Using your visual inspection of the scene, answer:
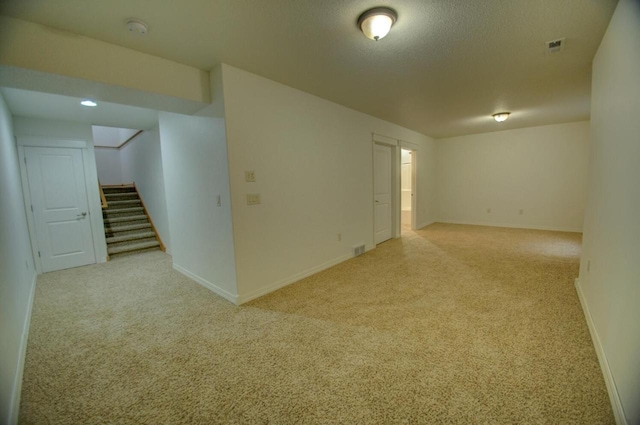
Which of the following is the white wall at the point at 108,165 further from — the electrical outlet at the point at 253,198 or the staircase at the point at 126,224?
the electrical outlet at the point at 253,198

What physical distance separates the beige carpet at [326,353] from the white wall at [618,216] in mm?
205

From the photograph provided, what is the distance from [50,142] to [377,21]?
5061 millimetres

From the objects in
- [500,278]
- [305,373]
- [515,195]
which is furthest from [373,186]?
[515,195]

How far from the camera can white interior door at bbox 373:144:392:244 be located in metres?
4.92

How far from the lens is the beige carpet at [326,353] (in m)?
1.44

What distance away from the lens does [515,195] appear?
20.6 ft

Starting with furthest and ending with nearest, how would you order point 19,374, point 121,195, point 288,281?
point 121,195, point 288,281, point 19,374

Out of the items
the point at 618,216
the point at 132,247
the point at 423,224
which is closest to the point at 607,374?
the point at 618,216

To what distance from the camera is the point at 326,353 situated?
1.91m

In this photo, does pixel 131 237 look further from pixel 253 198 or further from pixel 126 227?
pixel 253 198

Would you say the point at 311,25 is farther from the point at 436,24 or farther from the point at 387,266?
the point at 387,266

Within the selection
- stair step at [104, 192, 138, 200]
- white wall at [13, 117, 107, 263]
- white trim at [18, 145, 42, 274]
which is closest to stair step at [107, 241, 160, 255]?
white wall at [13, 117, 107, 263]

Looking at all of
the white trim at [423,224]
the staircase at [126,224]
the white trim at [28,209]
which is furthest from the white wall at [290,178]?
the white trim at [28,209]

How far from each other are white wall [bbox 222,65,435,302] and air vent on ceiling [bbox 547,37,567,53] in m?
2.32
